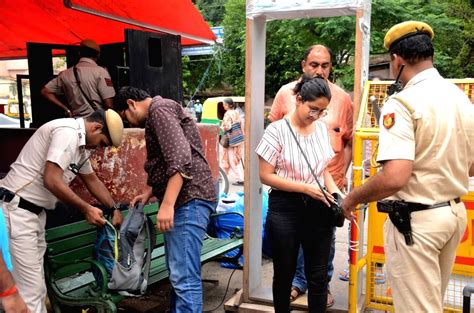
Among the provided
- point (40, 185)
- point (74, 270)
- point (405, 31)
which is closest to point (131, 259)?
point (74, 270)

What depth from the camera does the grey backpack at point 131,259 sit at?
3027 millimetres

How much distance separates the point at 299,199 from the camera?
3.12 metres

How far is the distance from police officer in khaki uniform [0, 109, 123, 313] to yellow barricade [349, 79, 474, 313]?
1.63 meters

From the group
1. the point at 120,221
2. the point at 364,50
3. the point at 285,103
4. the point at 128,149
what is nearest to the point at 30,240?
the point at 120,221

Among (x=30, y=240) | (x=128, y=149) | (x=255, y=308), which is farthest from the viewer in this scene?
(x=128, y=149)

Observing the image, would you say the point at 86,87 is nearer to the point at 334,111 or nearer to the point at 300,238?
the point at 334,111

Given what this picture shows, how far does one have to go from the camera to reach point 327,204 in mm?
2988

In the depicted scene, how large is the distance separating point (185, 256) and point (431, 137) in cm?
157

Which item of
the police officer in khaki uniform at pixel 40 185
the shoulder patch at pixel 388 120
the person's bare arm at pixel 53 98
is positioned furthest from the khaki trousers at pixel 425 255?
the person's bare arm at pixel 53 98

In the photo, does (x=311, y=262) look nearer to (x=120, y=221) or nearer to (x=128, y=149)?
(x=120, y=221)

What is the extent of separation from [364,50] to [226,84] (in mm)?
27254

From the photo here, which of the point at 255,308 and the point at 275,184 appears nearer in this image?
the point at 275,184

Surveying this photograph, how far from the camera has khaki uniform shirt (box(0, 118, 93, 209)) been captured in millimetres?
2883

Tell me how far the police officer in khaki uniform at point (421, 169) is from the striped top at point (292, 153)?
0.72m
